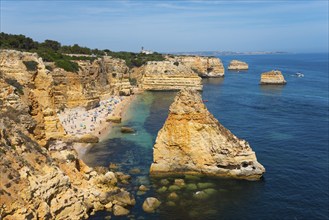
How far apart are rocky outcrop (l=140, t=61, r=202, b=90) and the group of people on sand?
3042 cm

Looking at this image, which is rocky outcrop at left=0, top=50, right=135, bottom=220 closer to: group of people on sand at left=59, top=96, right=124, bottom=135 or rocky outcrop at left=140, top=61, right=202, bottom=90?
group of people on sand at left=59, top=96, right=124, bottom=135

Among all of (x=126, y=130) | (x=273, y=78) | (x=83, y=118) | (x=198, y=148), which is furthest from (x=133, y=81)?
(x=198, y=148)

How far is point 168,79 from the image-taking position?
10350 centimetres

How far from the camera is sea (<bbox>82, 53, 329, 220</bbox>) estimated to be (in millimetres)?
29969

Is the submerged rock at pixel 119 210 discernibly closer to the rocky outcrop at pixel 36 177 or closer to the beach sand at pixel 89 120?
the rocky outcrop at pixel 36 177

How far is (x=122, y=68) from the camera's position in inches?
3969

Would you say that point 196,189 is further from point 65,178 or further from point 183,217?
point 65,178

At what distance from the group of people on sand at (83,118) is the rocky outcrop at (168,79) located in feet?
99.8

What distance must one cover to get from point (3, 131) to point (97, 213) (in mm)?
11186

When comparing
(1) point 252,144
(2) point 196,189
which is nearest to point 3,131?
(2) point 196,189

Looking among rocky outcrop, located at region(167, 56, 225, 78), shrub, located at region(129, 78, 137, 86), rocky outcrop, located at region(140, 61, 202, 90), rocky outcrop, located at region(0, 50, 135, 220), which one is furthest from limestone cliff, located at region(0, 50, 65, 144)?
rocky outcrop, located at region(167, 56, 225, 78)

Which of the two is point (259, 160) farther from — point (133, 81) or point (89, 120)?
point (133, 81)

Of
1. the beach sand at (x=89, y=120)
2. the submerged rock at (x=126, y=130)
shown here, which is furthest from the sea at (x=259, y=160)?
the beach sand at (x=89, y=120)

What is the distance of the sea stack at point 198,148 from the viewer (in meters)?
36.1
